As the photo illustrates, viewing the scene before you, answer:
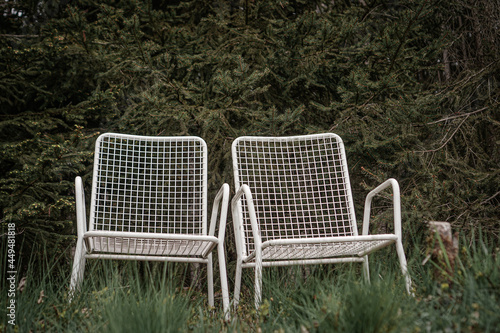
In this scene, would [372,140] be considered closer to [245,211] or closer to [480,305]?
[245,211]

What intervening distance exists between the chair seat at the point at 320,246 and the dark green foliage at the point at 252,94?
0.63m

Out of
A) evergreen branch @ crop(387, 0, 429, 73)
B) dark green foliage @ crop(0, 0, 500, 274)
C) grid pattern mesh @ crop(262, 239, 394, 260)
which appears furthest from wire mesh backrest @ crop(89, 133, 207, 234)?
evergreen branch @ crop(387, 0, 429, 73)

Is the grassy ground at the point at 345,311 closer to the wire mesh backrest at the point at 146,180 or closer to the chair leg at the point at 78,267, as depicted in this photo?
the chair leg at the point at 78,267

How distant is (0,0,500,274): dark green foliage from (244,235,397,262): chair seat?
0.63 m

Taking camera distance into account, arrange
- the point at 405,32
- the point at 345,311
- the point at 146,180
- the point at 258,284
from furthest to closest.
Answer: the point at 146,180 → the point at 405,32 → the point at 258,284 → the point at 345,311

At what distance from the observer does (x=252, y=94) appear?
7.89 ft

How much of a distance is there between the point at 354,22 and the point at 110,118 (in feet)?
5.54

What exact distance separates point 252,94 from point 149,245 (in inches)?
45.7

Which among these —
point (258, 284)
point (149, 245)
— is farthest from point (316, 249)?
point (149, 245)

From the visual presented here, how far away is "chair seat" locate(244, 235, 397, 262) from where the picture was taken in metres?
1.46

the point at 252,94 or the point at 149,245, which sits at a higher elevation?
the point at 252,94

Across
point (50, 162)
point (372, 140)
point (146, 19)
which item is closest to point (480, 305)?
point (372, 140)

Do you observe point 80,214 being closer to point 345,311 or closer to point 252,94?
point 345,311

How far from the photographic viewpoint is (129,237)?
1.46 meters
